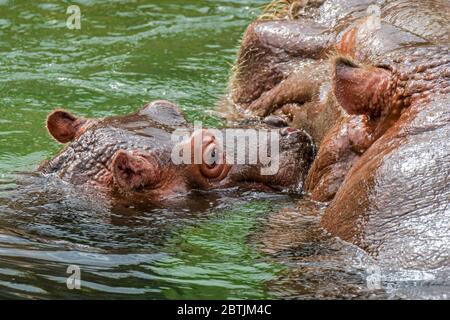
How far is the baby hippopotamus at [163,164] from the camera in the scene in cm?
603

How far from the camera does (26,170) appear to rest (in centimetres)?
702

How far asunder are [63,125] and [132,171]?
1140mm

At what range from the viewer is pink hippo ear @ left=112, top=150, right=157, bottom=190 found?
19.1ft

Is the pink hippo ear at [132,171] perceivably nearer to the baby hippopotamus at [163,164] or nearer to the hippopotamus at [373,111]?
the baby hippopotamus at [163,164]

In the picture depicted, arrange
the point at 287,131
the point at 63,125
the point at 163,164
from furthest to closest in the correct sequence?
1. the point at 63,125
2. the point at 287,131
3. the point at 163,164

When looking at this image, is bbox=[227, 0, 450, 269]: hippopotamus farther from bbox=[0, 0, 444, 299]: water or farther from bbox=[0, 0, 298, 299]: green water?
bbox=[0, 0, 298, 299]: green water

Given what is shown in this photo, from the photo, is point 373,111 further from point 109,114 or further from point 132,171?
point 109,114

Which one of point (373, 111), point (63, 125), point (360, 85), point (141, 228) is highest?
point (63, 125)

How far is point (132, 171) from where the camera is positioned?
5.94 meters

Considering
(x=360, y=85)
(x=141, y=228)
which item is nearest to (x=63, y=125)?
(x=141, y=228)

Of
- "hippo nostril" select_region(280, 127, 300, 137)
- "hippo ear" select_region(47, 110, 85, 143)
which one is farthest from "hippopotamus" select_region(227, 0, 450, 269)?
"hippo ear" select_region(47, 110, 85, 143)

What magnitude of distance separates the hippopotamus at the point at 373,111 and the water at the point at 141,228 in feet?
0.56
